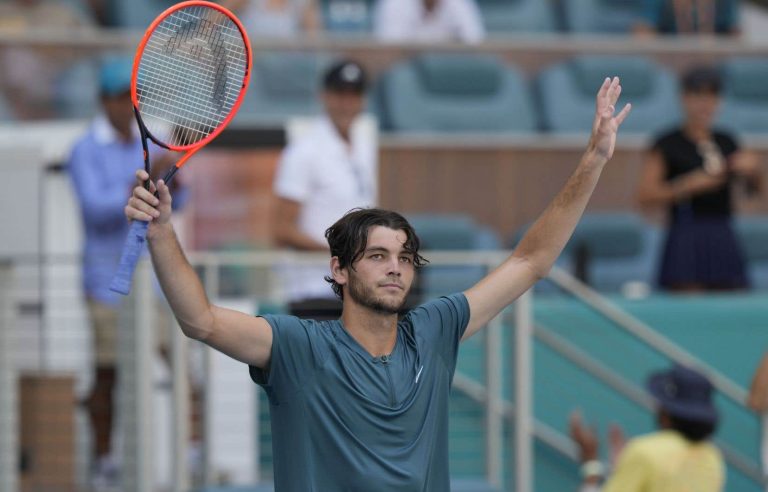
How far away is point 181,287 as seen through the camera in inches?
152

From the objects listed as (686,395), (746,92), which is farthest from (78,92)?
(686,395)

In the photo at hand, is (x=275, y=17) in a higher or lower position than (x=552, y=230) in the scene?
higher

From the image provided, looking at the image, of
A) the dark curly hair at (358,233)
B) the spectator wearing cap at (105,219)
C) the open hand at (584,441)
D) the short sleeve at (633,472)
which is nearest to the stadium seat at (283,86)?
the spectator wearing cap at (105,219)

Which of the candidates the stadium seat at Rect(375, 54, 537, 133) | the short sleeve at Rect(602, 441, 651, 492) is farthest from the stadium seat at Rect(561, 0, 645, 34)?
the short sleeve at Rect(602, 441, 651, 492)

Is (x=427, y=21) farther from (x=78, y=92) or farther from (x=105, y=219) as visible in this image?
(x=105, y=219)

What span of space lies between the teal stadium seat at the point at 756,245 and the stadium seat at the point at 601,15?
2.44 meters

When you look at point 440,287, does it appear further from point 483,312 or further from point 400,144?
point 483,312

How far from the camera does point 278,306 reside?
7281 millimetres

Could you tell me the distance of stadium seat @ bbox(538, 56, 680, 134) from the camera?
391 inches

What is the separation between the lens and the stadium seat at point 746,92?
1016 cm

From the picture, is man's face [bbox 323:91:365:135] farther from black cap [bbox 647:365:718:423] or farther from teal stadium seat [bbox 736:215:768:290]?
teal stadium seat [bbox 736:215:768:290]

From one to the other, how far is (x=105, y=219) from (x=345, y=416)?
361 cm

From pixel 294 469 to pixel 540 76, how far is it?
6293mm

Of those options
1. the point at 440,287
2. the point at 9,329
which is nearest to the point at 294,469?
the point at 9,329
